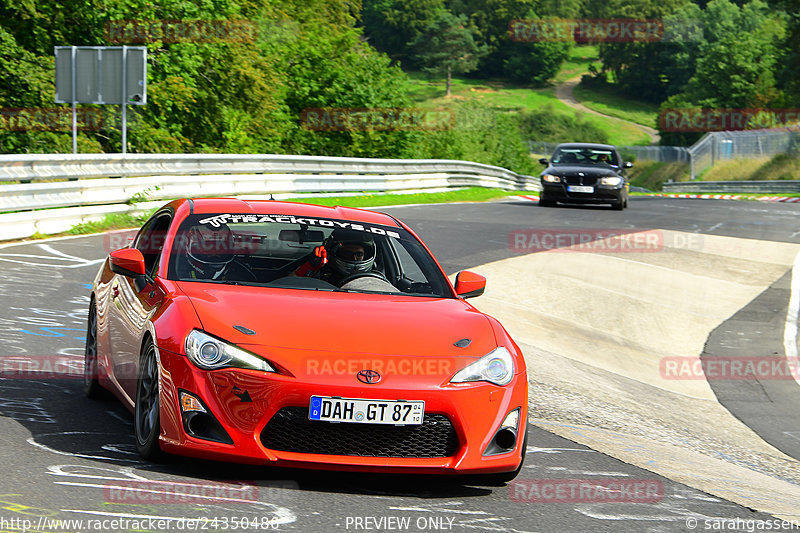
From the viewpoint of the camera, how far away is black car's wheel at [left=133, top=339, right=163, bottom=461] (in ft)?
16.5

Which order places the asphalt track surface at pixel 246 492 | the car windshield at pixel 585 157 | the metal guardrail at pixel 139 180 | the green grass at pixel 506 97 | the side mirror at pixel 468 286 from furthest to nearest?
the green grass at pixel 506 97 → the car windshield at pixel 585 157 → the metal guardrail at pixel 139 180 → the side mirror at pixel 468 286 → the asphalt track surface at pixel 246 492

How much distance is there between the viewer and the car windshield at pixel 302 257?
239 inches

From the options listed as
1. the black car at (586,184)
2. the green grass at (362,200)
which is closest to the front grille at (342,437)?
the green grass at (362,200)

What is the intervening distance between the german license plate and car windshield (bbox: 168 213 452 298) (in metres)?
1.27

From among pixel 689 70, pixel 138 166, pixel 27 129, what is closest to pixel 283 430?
pixel 138 166

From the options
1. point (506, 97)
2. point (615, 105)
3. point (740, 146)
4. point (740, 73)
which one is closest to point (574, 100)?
point (615, 105)

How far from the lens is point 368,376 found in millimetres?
4910

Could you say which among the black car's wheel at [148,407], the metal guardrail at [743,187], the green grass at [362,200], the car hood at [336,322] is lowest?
the metal guardrail at [743,187]

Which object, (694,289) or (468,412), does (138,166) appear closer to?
(694,289)

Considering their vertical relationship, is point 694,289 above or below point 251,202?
below

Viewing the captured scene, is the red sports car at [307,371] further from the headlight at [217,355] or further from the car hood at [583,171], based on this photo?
the car hood at [583,171]

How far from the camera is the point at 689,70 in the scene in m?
153

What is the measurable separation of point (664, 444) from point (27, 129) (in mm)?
20744

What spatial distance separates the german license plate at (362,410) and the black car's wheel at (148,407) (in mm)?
768
